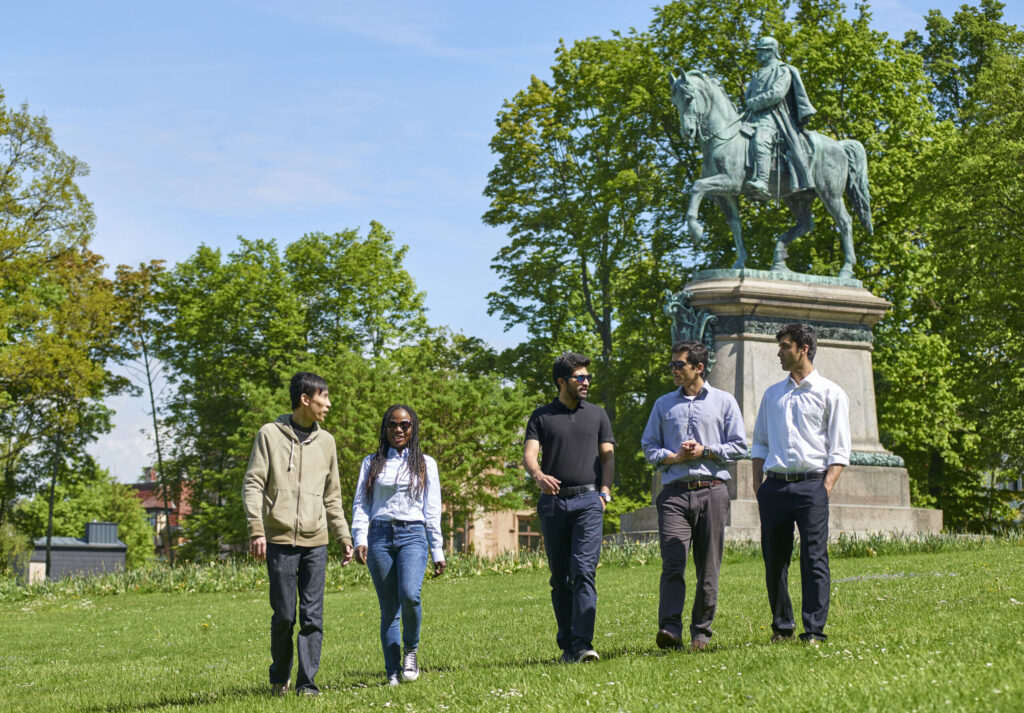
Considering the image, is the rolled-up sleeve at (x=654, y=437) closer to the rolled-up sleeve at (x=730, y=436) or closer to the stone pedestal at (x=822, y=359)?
the rolled-up sleeve at (x=730, y=436)

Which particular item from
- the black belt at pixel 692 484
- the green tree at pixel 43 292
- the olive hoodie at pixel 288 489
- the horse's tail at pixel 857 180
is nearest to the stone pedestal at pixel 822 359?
the horse's tail at pixel 857 180

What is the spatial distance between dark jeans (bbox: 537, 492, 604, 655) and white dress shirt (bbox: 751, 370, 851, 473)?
1.15 m

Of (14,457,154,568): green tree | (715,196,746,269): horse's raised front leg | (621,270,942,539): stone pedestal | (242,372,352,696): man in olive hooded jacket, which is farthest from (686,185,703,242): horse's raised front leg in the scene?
(14,457,154,568): green tree

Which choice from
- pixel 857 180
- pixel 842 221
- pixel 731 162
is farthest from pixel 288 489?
pixel 857 180

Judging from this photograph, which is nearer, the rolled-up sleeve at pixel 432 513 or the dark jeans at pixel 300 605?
the dark jeans at pixel 300 605

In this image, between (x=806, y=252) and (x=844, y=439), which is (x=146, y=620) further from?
(x=806, y=252)

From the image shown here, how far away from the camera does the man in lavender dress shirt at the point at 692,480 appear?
26.6ft

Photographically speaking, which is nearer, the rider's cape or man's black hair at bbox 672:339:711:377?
man's black hair at bbox 672:339:711:377

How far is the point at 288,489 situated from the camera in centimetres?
780

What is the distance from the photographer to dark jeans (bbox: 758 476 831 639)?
7.81 m

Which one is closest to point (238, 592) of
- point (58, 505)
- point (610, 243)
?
point (610, 243)

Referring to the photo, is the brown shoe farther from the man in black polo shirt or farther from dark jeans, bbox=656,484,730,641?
the man in black polo shirt

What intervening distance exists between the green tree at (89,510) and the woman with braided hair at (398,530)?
3905 centimetres

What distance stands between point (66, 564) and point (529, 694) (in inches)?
2270
